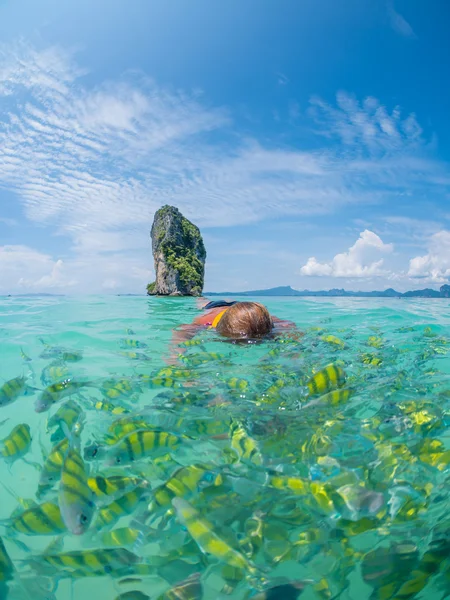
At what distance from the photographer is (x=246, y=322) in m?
7.02

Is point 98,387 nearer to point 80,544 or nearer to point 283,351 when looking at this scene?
point 80,544

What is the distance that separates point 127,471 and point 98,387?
2036mm

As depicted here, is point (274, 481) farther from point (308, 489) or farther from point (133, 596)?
point (133, 596)

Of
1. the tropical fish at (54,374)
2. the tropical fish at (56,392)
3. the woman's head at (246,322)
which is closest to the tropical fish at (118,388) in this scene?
the tropical fish at (56,392)

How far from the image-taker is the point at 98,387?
432 centimetres

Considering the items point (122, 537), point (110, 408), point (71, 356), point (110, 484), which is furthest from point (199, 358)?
point (122, 537)

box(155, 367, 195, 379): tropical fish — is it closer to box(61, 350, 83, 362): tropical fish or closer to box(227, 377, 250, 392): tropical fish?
box(227, 377, 250, 392): tropical fish

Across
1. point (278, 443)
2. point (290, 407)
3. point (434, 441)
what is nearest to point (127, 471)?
point (278, 443)

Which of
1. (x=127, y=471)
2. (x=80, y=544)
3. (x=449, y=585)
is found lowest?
(x=449, y=585)

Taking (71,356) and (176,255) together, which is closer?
(71,356)

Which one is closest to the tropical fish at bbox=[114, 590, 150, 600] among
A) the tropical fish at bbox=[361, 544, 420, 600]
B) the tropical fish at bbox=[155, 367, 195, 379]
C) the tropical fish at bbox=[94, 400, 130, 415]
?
the tropical fish at bbox=[361, 544, 420, 600]

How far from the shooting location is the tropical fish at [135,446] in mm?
2400

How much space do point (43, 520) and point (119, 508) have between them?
420 mm

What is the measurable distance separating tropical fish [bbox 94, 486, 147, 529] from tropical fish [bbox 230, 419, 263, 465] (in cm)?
85
